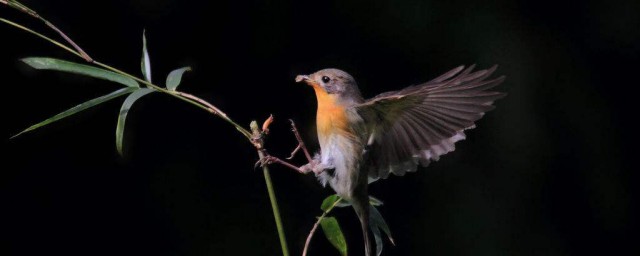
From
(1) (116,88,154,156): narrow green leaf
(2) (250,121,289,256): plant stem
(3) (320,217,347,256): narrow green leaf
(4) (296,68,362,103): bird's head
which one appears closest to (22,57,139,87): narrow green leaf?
(1) (116,88,154,156): narrow green leaf

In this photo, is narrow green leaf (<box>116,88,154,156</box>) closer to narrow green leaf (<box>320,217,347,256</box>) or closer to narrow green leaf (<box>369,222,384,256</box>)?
narrow green leaf (<box>320,217,347,256</box>)

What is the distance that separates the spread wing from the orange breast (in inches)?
1.7

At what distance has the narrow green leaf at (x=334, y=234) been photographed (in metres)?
1.62

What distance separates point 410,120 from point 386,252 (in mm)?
2016

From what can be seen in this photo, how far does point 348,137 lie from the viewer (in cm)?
200

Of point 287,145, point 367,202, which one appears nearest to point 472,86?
point 367,202

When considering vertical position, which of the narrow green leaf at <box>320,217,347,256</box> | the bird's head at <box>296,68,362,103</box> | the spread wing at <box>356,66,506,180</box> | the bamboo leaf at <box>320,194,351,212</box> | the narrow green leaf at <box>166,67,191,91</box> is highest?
the bird's head at <box>296,68,362,103</box>

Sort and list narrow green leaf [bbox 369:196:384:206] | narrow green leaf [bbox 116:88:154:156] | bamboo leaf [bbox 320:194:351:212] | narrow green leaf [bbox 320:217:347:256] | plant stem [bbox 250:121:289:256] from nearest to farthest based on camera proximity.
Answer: plant stem [bbox 250:121:289:256] < narrow green leaf [bbox 116:88:154:156] < narrow green leaf [bbox 320:217:347:256] < bamboo leaf [bbox 320:194:351:212] < narrow green leaf [bbox 369:196:384:206]

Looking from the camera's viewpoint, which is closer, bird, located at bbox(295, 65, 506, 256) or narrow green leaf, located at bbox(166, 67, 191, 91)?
narrow green leaf, located at bbox(166, 67, 191, 91)

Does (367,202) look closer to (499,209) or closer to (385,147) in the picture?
(385,147)

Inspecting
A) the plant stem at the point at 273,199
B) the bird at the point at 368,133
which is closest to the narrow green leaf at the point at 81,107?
the plant stem at the point at 273,199

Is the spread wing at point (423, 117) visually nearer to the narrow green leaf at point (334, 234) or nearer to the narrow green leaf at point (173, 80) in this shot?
the narrow green leaf at point (334, 234)

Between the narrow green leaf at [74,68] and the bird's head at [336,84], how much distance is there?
0.53 m

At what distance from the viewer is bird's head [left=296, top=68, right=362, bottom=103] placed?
1.98 m
